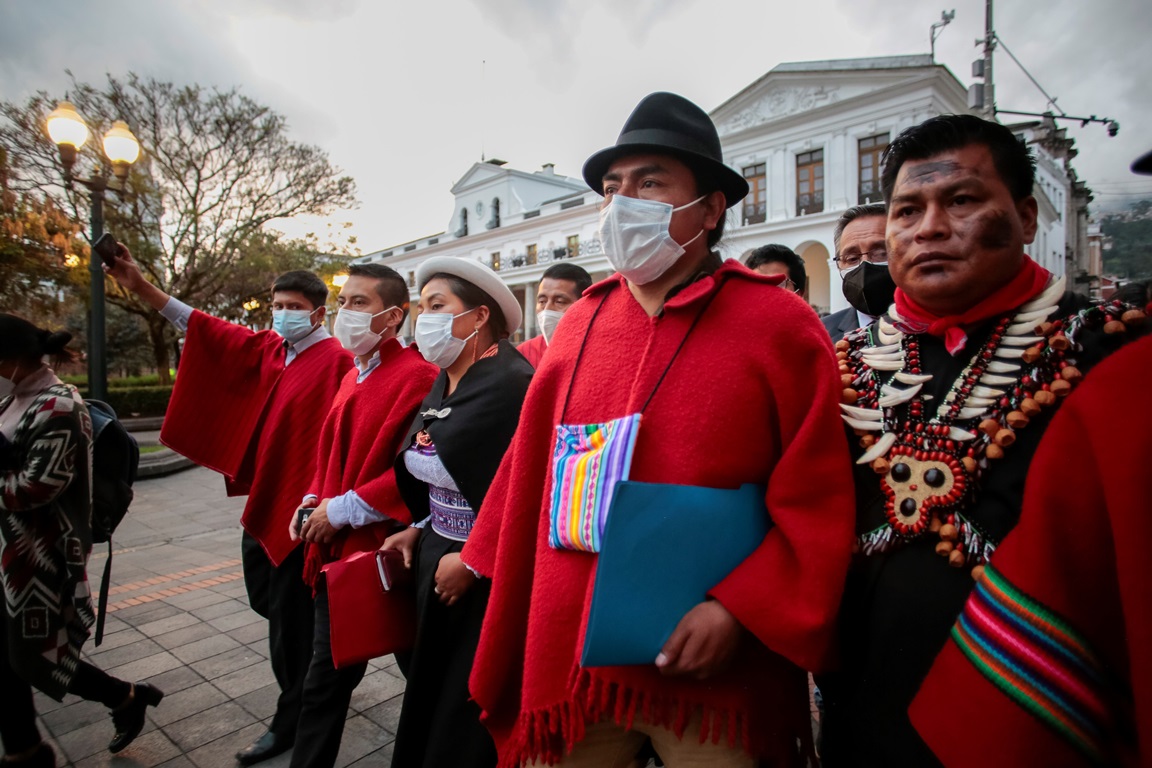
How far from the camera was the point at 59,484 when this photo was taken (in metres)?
2.55

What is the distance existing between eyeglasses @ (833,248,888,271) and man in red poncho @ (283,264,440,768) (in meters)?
2.00

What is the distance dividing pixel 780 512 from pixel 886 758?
0.48m

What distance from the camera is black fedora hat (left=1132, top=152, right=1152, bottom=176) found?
76cm

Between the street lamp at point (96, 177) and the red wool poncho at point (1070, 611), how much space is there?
672 centimetres

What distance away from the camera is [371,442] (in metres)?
2.64

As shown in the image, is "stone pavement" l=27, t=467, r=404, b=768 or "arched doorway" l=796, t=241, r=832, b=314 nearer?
"stone pavement" l=27, t=467, r=404, b=768

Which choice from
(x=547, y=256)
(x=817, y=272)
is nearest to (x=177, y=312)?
(x=817, y=272)

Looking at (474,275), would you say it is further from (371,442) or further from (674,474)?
(674,474)

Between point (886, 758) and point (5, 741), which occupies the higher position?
point (886, 758)

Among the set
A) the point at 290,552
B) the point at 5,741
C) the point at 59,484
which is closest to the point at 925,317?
the point at 290,552

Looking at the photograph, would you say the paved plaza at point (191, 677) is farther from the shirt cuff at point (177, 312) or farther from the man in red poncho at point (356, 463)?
the shirt cuff at point (177, 312)

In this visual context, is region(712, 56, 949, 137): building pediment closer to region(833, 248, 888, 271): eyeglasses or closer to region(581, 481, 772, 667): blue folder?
region(833, 248, 888, 271): eyeglasses

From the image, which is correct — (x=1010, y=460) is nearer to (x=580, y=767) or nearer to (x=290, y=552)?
(x=580, y=767)

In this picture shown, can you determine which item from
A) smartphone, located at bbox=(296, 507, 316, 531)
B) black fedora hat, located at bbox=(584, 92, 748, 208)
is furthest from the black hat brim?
smartphone, located at bbox=(296, 507, 316, 531)
